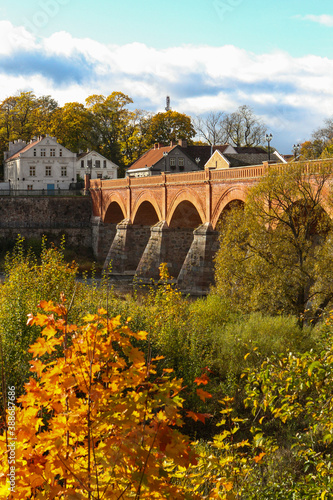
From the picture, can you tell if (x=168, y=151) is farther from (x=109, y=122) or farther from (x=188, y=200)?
(x=188, y=200)

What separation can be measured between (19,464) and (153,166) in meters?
54.8

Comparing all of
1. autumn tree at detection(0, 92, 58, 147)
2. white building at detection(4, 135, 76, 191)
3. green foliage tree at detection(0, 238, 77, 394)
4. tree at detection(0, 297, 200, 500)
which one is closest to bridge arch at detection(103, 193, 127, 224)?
white building at detection(4, 135, 76, 191)

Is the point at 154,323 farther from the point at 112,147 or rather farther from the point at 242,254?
the point at 112,147

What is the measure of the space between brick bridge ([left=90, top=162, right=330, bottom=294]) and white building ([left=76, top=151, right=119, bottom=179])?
12.6 meters

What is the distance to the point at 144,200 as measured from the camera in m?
41.6

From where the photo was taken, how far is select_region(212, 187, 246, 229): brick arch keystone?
2807cm

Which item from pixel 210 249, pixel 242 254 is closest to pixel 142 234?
pixel 210 249

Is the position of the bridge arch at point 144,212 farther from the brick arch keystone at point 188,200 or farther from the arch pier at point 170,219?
the brick arch keystone at point 188,200

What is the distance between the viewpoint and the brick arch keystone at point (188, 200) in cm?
3281

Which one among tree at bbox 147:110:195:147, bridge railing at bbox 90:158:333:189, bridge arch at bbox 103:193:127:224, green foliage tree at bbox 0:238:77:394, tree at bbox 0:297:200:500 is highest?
tree at bbox 147:110:195:147

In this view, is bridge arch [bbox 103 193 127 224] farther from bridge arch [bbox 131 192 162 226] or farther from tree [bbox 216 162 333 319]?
tree [bbox 216 162 333 319]

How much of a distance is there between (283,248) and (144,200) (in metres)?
22.9

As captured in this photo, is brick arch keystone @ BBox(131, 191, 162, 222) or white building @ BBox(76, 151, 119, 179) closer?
brick arch keystone @ BBox(131, 191, 162, 222)

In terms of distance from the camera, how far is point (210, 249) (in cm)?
3155
